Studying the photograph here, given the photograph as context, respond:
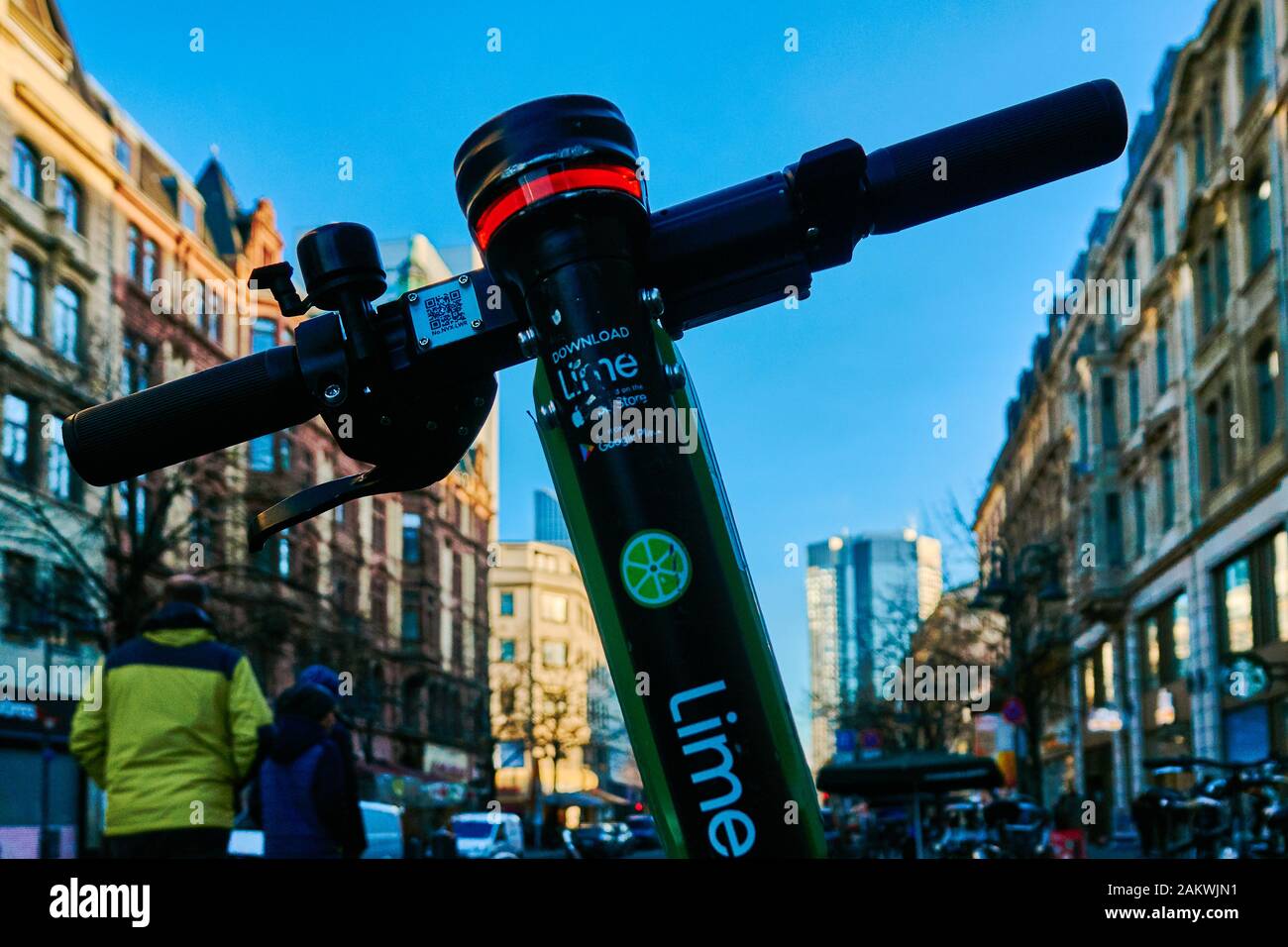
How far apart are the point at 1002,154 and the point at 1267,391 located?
23.5 meters

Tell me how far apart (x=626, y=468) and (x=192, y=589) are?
2452mm

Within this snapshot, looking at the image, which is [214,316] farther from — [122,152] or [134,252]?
[122,152]

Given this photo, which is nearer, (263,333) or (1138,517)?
(1138,517)

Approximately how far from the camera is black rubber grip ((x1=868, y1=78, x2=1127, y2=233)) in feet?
Result: 4.46

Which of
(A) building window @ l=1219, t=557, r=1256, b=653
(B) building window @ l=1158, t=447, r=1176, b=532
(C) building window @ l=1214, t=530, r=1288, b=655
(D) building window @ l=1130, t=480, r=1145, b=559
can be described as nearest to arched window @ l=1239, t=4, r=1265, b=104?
(C) building window @ l=1214, t=530, r=1288, b=655

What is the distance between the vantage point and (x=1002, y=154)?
4.50 feet

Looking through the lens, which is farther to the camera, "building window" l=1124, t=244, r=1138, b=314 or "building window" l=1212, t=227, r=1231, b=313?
"building window" l=1124, t=244, r=1138, b=314

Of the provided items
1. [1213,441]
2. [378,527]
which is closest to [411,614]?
[378,527]

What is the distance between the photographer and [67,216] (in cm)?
2655

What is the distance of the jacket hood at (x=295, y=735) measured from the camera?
14.8 feet

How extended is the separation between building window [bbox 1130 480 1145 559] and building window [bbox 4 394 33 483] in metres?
24.2

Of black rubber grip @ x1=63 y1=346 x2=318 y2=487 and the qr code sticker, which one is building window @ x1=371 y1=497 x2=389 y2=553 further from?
the qr code sticker

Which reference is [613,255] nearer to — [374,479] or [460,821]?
[374,479]
